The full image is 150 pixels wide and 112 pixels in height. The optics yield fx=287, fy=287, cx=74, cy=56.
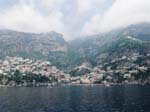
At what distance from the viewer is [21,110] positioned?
485 ft

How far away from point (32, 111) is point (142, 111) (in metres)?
53.8

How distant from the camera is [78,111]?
141 meters

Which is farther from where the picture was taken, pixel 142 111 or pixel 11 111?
pixel 11 111

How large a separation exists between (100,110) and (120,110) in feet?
32.2

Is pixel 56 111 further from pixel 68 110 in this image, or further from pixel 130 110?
pixel 130 110

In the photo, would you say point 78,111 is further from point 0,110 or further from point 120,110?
point 0,110

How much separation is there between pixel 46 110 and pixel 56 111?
722 centimetres

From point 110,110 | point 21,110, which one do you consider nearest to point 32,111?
point 21,110

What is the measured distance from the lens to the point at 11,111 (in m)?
144

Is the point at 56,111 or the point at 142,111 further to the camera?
the point at 56,111

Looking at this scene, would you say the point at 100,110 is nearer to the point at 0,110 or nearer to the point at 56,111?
the point at 56,111

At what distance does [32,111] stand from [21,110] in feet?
23.8

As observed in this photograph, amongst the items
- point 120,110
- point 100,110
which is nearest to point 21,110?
point 100,110

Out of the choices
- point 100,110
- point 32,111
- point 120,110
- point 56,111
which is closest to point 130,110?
point 120,110
